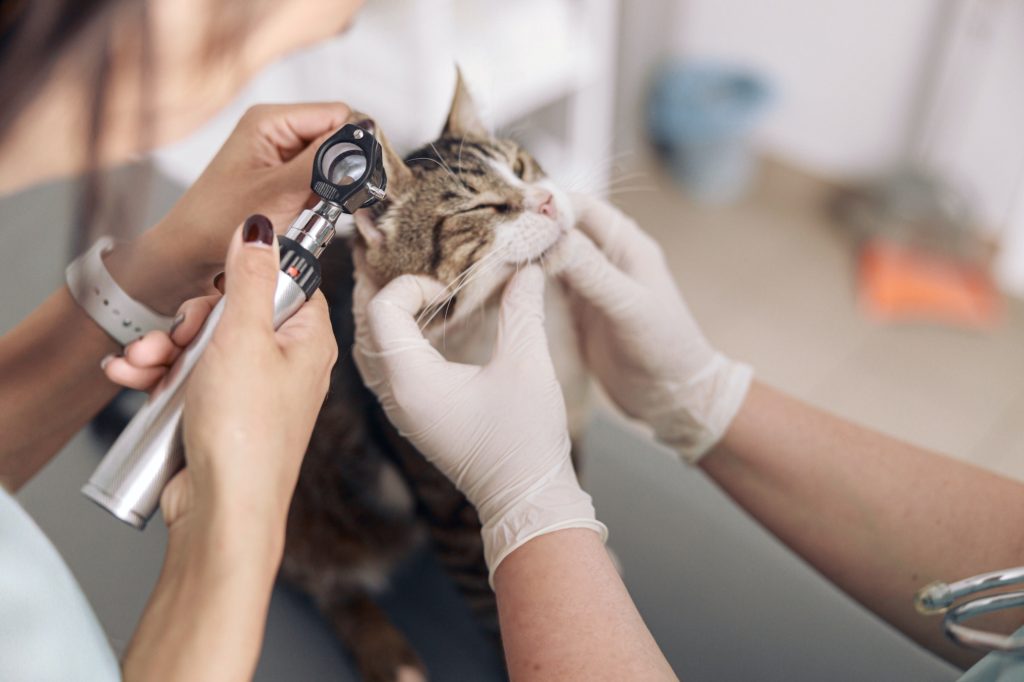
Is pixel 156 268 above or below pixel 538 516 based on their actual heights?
above

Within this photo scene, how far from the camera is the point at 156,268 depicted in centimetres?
61

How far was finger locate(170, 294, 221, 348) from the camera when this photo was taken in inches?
19.5

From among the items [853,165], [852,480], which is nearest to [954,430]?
[852,480]

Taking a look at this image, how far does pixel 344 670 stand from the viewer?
26.9 inches

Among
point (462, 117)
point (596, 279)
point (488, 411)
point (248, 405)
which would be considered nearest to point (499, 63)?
point (462, 117)

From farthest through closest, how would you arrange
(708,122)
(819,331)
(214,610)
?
(708,122)
(819,331)
(214,610)

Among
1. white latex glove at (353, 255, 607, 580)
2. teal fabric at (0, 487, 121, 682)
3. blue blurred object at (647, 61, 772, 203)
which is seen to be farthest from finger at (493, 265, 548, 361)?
blue blurred object at (647, 61, 772, 203)

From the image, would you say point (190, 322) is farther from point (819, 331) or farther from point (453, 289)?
point (819, 331)

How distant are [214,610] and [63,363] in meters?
0.29

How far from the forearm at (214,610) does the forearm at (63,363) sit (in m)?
0.22

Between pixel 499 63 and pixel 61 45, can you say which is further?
pixel 499 63

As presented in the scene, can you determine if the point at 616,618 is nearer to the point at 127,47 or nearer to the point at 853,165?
the point at 127,47

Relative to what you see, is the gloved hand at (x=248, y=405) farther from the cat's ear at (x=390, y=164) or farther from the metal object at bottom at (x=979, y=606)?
the metal object at bottom at (x=979, y=606)

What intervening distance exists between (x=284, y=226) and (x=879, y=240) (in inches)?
64.5
